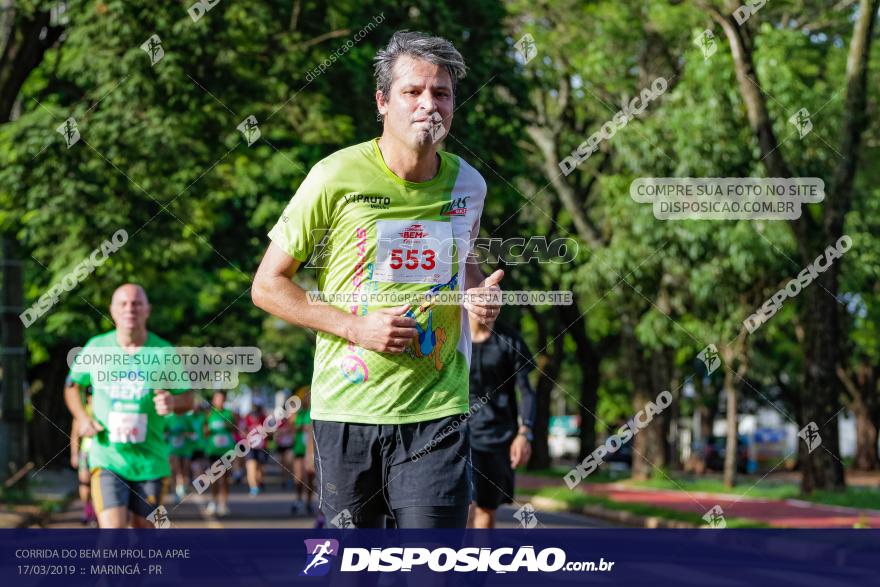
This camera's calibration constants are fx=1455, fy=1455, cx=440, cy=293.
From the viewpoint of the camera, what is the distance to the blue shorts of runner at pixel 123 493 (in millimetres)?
8172

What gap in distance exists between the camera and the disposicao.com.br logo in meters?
4.31

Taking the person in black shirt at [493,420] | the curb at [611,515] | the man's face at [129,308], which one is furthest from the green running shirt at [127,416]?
the curb at [611,515]

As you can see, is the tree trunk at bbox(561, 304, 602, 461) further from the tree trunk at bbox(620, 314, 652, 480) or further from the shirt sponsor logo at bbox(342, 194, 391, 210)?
the shirt sponsor logo at bbox(342, 194, 391, 210)

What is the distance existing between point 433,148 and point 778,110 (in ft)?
67.4

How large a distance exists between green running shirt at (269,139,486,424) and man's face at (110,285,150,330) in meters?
4.00

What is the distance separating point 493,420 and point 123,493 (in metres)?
2.75

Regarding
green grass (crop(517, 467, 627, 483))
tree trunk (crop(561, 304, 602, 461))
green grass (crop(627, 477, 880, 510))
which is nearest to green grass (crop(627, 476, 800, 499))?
green grass (crop(627, 477, 880, 510))

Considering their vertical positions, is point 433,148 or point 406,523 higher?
point 433,148

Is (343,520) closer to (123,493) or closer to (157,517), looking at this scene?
(123,493)

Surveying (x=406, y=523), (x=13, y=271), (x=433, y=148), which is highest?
(x=13, y=271)

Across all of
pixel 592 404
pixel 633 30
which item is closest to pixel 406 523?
pixel 633 30

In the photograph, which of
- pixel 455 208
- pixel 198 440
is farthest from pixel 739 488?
pixel 455 208

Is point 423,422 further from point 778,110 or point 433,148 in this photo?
point 778,110

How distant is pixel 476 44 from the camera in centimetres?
2130
